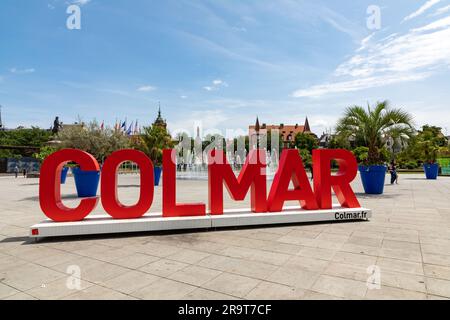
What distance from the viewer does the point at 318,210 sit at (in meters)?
8.80

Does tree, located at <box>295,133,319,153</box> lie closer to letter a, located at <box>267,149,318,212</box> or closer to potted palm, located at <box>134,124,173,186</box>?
potted palm, located at <box>134,124,173,186</box>

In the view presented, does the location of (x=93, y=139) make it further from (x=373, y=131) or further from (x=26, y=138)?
(x=26, y=138)

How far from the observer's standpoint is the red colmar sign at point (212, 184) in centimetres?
728

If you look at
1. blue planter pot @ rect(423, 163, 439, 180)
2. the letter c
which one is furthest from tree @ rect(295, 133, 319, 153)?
the letter c

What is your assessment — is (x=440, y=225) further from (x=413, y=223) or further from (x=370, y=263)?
(x=370, y=263)

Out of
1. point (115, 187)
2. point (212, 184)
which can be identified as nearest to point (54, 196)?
point (115, 187)

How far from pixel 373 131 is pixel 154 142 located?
15.8m

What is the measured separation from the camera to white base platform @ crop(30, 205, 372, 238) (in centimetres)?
690

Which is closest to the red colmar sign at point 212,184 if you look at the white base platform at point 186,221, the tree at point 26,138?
the white base platform at point 186,221

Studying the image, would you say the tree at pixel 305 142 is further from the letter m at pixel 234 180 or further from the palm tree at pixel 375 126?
the letter m at pixel 234 180

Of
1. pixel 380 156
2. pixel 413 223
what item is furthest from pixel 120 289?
pixel 380 156

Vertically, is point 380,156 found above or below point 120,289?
above

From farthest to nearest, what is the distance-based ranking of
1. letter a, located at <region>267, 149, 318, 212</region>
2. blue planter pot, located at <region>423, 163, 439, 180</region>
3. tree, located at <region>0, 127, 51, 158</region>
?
1. tree, located at <region>0, 127, 51, 158</region>
2. blue planter pot, located at <region>423, 163, 439, 180</region>
3. letter a, located at <region>267, 149, 318, 212</region>
